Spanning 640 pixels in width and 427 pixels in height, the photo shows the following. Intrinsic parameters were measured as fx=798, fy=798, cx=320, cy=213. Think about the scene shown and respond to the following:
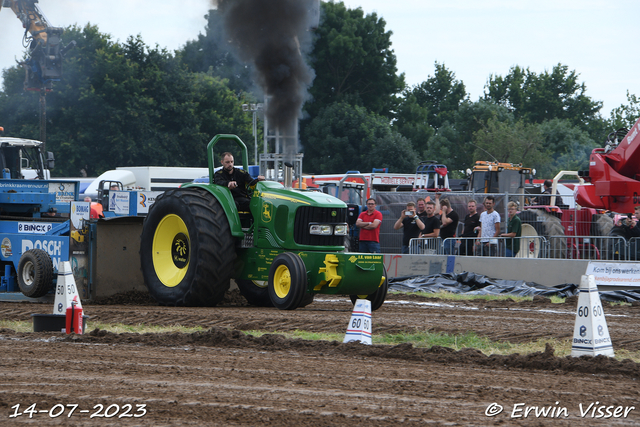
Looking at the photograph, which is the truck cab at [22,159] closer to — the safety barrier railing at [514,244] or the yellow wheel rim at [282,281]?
the yellow wheel rim at [282,281]

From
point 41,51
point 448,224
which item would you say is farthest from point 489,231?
point 41,51

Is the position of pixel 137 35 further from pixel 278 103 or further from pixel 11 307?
pixel 11 307

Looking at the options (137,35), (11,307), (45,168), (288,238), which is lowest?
(11,307)

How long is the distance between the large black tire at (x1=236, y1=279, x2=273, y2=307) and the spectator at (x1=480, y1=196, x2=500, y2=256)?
5.35 metres

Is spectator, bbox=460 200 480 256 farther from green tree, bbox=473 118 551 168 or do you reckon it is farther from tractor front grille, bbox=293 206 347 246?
green tree, bbox=473 118 551 168

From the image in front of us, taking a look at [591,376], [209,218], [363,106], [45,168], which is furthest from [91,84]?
[591,376]

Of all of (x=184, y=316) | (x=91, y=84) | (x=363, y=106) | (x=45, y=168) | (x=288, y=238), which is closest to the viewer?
(x=184, y=316)

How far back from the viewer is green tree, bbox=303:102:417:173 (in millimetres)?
54688

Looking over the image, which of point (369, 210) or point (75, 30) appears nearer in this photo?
point (369, 210)

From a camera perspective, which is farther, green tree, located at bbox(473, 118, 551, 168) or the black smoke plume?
green tree, located at bbox(473, 118, 551, 168)

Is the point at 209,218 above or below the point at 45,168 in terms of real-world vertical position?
below

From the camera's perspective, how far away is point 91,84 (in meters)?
48.2

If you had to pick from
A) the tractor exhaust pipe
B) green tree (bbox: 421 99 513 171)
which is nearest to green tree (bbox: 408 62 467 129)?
green tree (bbox: 421 99 513 171)

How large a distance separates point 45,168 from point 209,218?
8.66 meters
